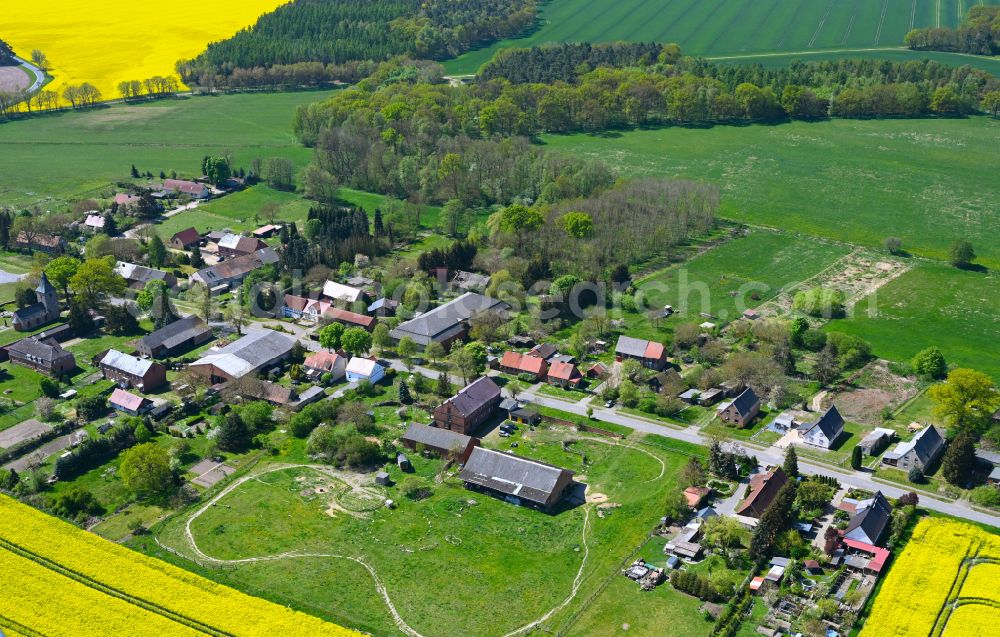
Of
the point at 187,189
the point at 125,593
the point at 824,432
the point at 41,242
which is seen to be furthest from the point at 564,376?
the point at 187,189

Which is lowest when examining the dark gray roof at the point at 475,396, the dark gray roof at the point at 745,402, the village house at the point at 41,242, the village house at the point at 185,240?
the dark gray roof at the point at 745,402

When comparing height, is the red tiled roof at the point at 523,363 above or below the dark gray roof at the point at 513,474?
above

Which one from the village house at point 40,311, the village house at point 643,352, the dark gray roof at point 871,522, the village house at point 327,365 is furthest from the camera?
the village house at point 40,311

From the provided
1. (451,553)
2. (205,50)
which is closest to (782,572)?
(451,553)

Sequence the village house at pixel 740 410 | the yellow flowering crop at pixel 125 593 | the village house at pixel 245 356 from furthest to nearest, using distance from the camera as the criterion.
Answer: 1. the village house at pixel 245 356
2. the village house at pixel 740 410
3. the yellow flowering crop at pixel 125 593

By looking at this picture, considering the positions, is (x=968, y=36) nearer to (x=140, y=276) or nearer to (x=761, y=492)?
(x=761, y=492)

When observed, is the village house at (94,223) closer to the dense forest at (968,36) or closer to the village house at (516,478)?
the village house at (516,478)

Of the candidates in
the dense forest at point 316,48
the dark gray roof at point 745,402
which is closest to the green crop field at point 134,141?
the dense forest at point 316,48
